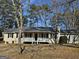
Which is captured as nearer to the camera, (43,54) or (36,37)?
(43,54)

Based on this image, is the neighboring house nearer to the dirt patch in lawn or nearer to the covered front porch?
the covered front porch

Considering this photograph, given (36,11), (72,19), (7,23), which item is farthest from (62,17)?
(7,23)

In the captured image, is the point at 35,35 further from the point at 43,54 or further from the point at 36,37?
the point at 43,54

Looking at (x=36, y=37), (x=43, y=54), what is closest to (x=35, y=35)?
(x=36, y=37)

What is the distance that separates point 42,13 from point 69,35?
9.40 m

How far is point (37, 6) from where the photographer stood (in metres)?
45.3

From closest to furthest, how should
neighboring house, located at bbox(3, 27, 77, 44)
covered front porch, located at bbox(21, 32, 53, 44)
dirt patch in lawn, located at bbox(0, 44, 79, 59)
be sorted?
dirt patch in lawn, located at bbox(0, 44, 79, 59) < covered front porch, located at bbox(21, 32, 53, 44) < neighboring house, located at bbox(3, 27, 77, 44)

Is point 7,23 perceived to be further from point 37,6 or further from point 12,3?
point 12,3

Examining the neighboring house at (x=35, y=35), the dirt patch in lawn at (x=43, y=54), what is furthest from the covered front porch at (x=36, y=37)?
the dirt patch in lawn at (x=43, y=54)

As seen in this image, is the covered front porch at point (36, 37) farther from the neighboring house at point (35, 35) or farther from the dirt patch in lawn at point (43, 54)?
the dirt patch in lawn at point (43, 54)

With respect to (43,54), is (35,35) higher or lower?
higher

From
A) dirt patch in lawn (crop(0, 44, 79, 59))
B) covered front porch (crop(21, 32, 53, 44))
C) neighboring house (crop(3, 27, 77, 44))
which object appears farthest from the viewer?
neighboring house (crop(3, 27, 77, 44))

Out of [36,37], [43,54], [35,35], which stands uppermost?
[35,35]

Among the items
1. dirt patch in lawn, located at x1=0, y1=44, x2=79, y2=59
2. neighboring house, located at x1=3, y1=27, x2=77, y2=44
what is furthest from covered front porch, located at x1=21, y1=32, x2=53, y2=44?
dirt patch in lawn, located at x1=0, y1=44, x2=79, y2=59
